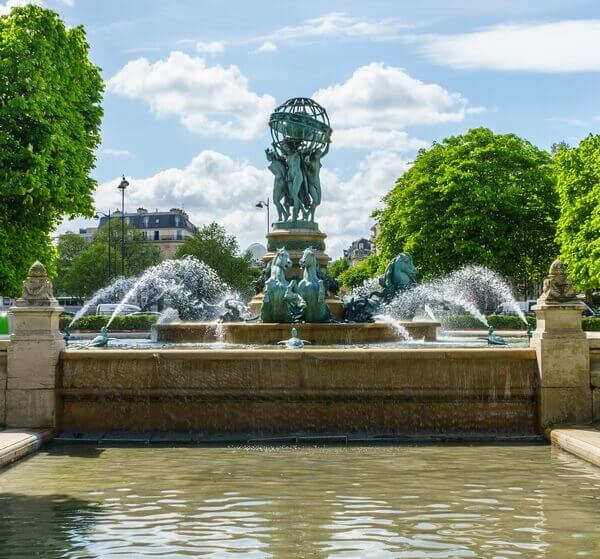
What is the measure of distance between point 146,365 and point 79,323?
82.6 feet

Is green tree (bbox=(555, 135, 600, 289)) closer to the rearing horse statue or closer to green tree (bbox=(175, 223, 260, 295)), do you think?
the rearing horse statue

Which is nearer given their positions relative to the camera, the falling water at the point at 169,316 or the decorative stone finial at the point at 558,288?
the decorative stone finial at the point at 558,288

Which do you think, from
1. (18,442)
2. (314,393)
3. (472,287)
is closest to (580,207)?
(472,287)

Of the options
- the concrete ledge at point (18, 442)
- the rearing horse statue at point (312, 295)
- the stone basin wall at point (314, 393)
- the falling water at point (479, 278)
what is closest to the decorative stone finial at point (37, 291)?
the stone basin wall at point (314, 393)

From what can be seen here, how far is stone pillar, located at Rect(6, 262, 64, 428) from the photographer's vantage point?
12758 mm

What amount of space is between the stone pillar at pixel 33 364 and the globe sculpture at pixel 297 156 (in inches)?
552

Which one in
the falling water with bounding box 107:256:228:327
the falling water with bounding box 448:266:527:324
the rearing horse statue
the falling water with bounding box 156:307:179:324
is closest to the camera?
the rearing horse statue

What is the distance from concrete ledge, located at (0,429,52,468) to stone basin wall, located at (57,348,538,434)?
0.73 metres

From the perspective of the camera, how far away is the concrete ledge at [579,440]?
10.6 meters

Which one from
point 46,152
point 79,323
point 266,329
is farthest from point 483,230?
point 266,329

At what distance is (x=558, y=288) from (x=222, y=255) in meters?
62.5

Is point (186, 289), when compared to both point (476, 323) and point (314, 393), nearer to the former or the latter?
point (476, 323)

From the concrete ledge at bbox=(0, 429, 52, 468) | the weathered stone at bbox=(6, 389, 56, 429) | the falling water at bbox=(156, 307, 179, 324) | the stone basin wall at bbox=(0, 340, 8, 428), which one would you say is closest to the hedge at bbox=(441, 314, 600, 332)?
the falling water at bbox=(156, 307, 179, 324)

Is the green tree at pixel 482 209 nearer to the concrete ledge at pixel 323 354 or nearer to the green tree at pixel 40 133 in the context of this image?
the green tree at pixel 40 133
